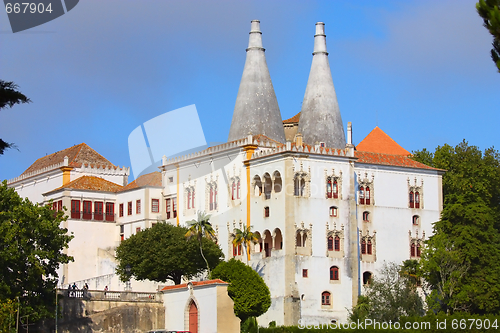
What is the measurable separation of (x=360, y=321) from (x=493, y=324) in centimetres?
1059

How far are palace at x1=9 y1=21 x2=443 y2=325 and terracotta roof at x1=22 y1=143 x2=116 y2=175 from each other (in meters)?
0.15

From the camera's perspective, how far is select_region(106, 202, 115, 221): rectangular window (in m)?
82.3

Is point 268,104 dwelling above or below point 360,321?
above

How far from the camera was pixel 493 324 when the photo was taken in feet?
186

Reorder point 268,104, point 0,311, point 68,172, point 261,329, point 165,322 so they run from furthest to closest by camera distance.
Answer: point 68,172 → point 268,104 → point 165,322 → point 261,329 → point 0,311

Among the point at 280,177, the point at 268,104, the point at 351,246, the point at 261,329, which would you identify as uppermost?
the point at 268,104

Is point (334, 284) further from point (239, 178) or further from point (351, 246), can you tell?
point (239, 178)

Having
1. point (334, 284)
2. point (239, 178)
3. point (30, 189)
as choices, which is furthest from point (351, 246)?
point (30, 189)

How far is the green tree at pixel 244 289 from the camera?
200 feet

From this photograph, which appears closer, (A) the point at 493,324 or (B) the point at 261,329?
(A) the point at 493,324

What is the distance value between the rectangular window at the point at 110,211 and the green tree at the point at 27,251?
953 inches

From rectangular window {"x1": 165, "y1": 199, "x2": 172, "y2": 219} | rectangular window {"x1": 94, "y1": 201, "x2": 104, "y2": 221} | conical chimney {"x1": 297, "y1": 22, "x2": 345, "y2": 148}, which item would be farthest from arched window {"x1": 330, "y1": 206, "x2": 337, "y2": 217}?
rectangular window {"x1": 94, "y1": 201, "x2": 104, "y2": 221}

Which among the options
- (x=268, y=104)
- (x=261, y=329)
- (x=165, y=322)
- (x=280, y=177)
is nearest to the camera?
(x=261, y=329)

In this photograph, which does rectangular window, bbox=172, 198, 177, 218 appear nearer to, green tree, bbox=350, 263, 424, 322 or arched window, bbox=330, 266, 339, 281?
arched window, bbox=330, 266, 339, 281
